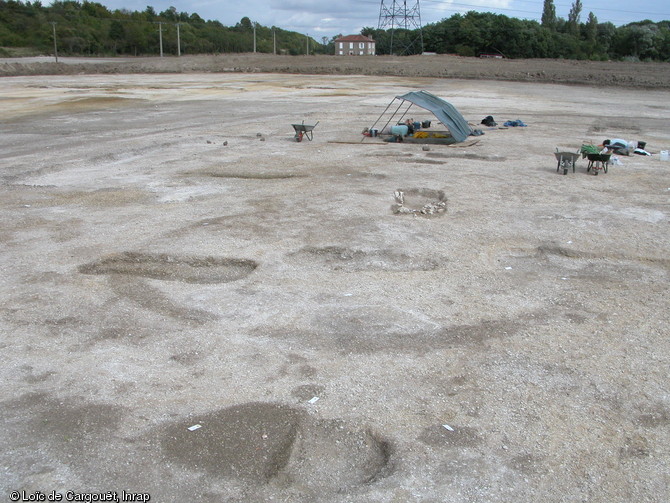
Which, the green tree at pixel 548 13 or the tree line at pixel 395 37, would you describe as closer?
the tree line at pixel 395 37

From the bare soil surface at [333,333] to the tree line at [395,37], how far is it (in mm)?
69795

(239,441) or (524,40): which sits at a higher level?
(524,40)

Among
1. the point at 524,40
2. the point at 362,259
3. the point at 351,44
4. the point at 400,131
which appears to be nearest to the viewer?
the point at 362,259

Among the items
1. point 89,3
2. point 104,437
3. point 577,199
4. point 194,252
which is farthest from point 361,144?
point 89,3

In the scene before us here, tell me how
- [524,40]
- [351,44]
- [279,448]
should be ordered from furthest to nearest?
[351,44]
[524,40]
[279,448]

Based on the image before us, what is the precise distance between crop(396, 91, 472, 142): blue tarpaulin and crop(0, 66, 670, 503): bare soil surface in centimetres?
458

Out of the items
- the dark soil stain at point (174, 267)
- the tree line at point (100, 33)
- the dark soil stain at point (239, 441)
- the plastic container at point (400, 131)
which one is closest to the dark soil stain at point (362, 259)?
the dark soil stain at point (174, 267)

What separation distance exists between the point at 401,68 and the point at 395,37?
128ft

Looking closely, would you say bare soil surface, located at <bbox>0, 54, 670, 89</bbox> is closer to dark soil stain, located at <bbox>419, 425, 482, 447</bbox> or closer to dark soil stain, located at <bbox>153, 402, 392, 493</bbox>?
dark soil stain, located at <bbox>419, 425, 482, 447</bbox>

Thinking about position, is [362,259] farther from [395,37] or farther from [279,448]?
[395,37]

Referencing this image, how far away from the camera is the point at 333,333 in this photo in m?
6.70

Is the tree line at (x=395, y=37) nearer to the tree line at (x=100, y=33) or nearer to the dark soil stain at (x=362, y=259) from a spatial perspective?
the tree line at (x=100, y=33)

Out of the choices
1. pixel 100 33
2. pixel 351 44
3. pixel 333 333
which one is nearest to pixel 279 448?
pixel 333 333

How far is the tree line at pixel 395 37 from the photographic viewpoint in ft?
261
